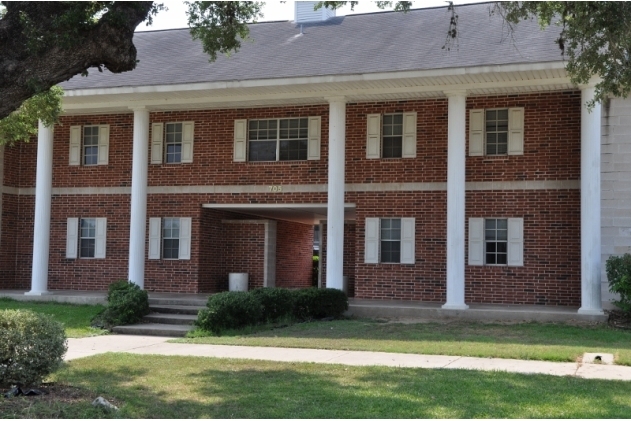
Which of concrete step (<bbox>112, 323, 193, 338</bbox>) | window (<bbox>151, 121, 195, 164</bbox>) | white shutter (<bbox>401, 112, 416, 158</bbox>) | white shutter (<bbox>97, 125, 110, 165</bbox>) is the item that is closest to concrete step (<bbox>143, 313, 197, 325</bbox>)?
concrete step (<bbox>112, 323, 193, 338</bbox>)

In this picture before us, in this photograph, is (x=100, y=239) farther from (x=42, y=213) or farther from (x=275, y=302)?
(x=275, y=302)

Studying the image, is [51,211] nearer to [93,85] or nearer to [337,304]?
[93,85]

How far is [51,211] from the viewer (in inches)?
900

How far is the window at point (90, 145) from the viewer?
2264 centimetres

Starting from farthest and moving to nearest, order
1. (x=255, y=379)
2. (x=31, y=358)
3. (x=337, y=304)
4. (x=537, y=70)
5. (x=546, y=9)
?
(x=337, y=304) < (x=537, y=70) < (x=546, y=9) < (x=255, y=379) < (x=31, y=358)

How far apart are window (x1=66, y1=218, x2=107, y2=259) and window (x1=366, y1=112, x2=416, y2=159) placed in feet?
26.3

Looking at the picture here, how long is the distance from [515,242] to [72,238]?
1232cm

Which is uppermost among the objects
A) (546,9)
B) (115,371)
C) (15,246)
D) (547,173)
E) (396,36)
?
(396,36)

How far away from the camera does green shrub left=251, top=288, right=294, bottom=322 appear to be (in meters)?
16.5

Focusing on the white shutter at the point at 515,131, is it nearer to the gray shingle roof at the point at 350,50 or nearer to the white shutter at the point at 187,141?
the gray shingle roof at the point at 350,50

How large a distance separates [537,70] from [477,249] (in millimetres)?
4805

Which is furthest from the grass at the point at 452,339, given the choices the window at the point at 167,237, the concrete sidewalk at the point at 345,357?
the window at the point at 167,237

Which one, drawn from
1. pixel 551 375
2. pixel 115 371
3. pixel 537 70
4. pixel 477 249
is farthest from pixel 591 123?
pixel 115 371

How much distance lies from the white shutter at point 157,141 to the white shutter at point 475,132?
846 cm
